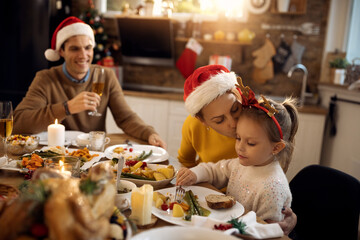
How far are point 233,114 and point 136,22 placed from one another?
3309mm

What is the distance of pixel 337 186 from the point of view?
143 centimetres

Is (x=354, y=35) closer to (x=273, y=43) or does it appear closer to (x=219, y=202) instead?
(x=273, y=43)

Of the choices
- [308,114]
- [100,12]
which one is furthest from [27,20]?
[308,114]

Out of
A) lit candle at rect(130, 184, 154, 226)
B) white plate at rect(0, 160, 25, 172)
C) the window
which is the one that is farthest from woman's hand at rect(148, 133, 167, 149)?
the window

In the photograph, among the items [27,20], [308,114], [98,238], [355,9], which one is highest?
[355,9]

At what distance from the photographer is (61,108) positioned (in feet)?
6.42

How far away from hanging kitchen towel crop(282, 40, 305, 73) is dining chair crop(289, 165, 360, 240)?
9.59ft

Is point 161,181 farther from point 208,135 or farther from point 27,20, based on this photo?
point 27,20

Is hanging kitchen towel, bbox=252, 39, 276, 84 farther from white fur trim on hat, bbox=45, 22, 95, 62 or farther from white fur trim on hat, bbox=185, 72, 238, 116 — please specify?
white fur trim on hat, bbox=185, 72, 238, 116

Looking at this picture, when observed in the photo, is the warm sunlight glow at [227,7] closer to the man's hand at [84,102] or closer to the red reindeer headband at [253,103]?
the man's hand at [84,102]

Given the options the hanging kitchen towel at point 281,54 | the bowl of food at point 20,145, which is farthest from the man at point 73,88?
the hanging kitchen towel at point 281,54

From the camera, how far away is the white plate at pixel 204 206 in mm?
Answer: 953

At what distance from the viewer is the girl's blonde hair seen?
1.25 m

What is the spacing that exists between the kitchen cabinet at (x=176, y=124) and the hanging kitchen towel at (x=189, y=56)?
27.6 inches
